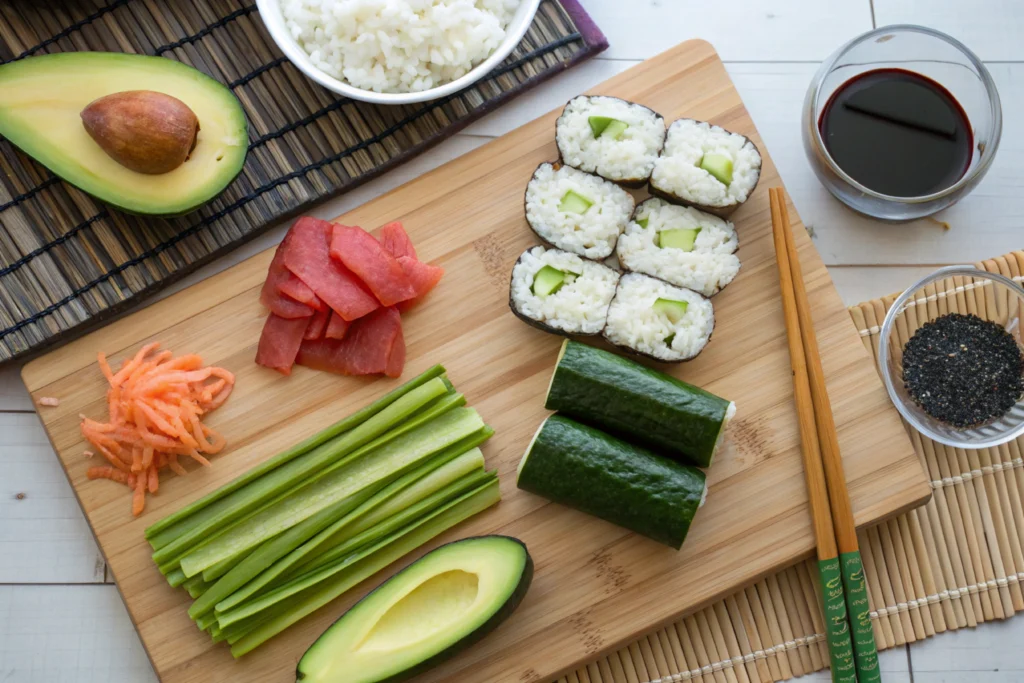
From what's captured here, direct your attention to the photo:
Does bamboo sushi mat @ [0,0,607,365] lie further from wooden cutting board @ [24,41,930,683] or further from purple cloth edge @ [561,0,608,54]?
wooden cutting board @ [24,41,930,683]

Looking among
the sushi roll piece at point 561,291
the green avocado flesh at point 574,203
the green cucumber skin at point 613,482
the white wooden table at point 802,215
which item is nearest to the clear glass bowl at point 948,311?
the white wooden table at point 802,215

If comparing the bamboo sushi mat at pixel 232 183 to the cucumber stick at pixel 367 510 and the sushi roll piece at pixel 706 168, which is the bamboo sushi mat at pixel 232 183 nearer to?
the sushi roll piece at pixel 706 168

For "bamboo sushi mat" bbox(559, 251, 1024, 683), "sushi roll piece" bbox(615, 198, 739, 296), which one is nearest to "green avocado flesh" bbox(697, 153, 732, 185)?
"sushi roll piece" bbox(615, 198, 739, 296)

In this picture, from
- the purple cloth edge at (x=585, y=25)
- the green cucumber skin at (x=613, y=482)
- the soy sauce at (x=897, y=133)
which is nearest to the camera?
the green cucumber skin at (x=613, y=482)

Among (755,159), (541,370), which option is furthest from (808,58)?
(541,370)

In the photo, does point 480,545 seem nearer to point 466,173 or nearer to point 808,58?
point 466,173

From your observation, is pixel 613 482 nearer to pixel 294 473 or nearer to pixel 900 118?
pixel 294 473
